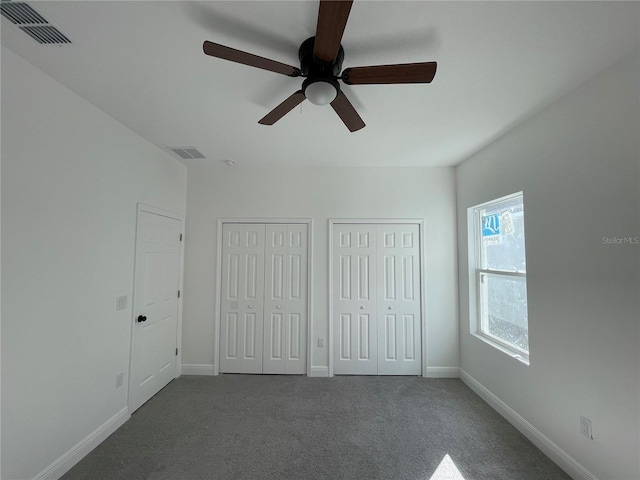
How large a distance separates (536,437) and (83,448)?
11.5 feet

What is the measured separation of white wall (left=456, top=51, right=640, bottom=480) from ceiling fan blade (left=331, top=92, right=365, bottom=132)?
1509 mm

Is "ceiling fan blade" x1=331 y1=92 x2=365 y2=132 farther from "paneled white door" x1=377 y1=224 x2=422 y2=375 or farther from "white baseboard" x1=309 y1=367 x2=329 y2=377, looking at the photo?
"white baseboard" x1=309 y1=367 x2=329 y2=377

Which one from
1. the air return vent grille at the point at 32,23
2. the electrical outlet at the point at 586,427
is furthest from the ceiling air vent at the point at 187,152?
the electrical outlet at the point at 586,427

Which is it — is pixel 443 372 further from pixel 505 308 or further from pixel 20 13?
pixel 20 13

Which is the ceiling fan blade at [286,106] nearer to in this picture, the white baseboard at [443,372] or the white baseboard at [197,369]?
the white baseboard at [197,369]

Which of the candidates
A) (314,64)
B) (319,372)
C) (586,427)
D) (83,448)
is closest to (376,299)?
(319,372)

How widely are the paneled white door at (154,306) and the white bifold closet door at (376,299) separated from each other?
198 centimetres

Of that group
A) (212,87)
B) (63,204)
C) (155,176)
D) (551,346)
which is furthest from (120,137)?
(551,346)

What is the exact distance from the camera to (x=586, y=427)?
5.43 ft

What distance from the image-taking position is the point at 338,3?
0.92m

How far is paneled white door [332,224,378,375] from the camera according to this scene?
319cm

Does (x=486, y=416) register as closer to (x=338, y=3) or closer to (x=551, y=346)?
(x=551, y=346)

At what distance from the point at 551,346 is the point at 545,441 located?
741mm
